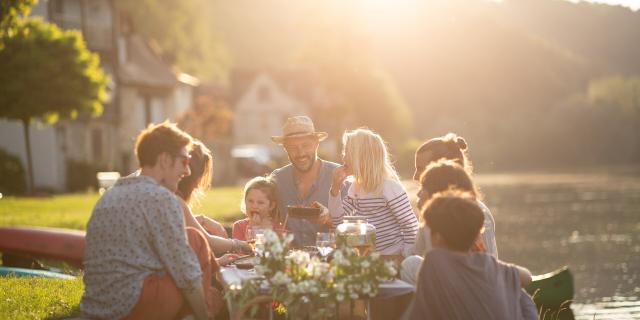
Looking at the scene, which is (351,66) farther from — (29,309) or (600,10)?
(600,10)

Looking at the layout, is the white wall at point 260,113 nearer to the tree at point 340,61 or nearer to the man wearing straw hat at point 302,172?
the tree at point 340,61

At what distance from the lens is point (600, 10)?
17925 centimetres

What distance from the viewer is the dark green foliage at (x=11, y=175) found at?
34216 millimetres

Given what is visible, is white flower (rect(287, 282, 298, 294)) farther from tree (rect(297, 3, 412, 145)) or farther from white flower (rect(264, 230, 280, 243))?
tree (rect(297, 3, 412, 145))

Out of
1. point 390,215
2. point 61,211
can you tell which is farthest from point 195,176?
point 61,211

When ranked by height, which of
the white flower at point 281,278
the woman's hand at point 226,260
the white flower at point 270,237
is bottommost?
the woman's hand at point 226,260

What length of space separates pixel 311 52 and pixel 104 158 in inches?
1166

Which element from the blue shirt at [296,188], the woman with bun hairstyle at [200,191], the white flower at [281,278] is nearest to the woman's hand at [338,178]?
the blue shirt at [296,188]

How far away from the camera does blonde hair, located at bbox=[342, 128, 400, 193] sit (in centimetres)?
810

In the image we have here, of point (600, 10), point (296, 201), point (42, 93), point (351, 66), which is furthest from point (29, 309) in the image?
point (600, 10)

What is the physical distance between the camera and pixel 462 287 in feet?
19.4

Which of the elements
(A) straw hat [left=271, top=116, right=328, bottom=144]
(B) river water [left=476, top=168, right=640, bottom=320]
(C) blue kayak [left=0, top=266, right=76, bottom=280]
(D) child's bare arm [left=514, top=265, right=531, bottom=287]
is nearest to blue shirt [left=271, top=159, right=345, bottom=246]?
(A) straw hat [left=271, top=116, right=328, bottom=144]

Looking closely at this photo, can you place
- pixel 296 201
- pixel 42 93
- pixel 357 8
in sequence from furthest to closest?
pixel 357 8
pixel 42 93
pixel 296 201

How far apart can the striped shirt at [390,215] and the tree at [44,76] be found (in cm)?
2476
